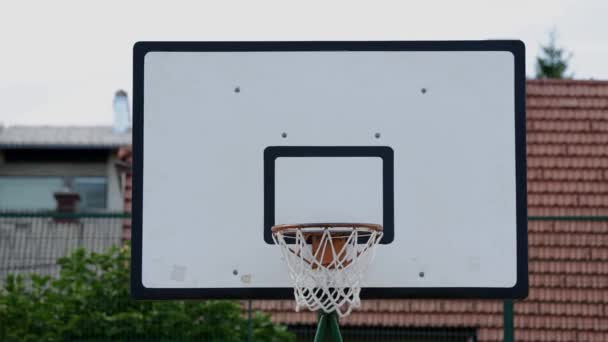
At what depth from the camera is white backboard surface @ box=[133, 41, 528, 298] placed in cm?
487

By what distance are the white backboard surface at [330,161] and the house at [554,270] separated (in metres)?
3.79

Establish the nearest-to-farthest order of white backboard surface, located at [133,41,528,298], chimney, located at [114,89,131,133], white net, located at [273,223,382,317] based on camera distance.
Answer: white net, located at [273,223,382,317]
white backboard surface, located at [133,41,528,298]
chimney, located at [114,89,131,133]

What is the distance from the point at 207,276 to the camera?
488 cm

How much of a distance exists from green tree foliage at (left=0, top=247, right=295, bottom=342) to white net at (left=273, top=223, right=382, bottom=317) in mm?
3604

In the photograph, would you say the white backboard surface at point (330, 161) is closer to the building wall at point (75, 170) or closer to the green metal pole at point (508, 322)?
the green metal pole at point (508, 322)

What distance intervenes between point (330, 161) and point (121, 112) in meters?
25.3

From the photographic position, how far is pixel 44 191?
81.1 ft

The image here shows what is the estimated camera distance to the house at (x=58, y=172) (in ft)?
80.2

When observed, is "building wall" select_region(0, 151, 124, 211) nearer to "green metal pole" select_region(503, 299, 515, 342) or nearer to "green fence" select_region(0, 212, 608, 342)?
"green fence" select_region(0, 212, 608, 342)

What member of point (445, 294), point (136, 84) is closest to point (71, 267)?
point (136, 84)

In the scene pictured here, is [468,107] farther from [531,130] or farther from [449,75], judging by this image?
[531,130]

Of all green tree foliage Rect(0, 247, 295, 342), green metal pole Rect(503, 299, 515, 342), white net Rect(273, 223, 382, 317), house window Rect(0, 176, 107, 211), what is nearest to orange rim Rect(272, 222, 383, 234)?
white net Rect(273, 223, 382, 317)

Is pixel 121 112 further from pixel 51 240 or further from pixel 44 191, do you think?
pixel 51 240

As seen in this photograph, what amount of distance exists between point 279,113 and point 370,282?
2.98 ft
